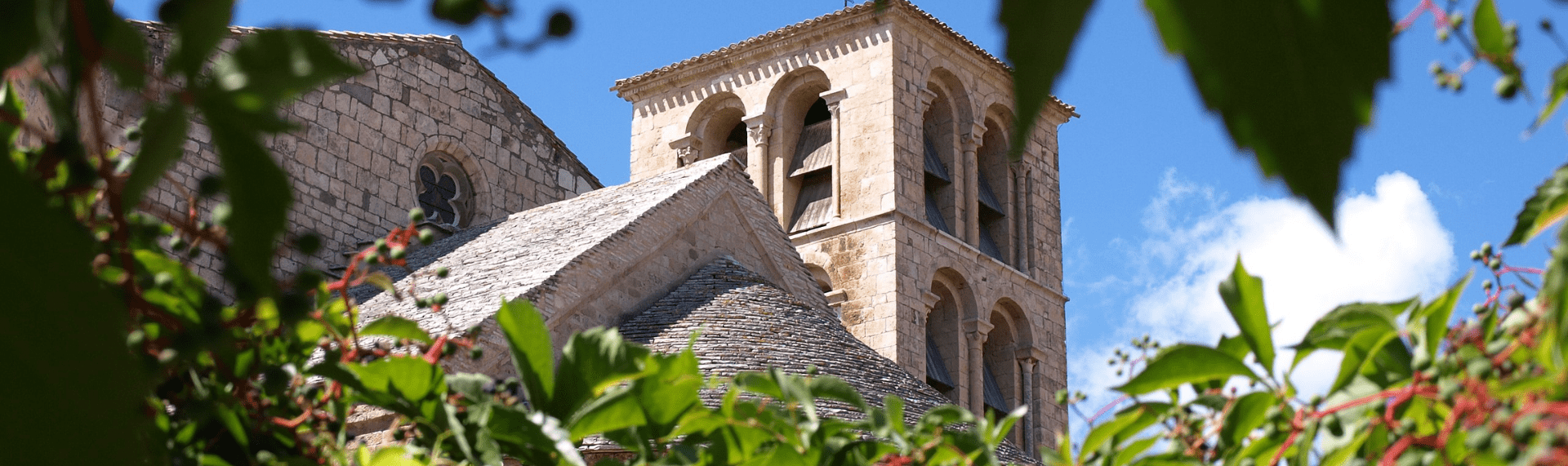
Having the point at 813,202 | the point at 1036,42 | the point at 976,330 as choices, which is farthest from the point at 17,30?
the point at 813,202

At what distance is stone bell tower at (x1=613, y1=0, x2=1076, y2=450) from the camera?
21016 mm

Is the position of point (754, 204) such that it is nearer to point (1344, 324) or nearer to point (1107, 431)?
point (1107, 431)

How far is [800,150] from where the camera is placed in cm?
2283

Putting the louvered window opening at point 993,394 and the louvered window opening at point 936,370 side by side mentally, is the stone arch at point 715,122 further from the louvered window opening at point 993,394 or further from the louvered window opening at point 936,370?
the louvered window opening at point 993,394

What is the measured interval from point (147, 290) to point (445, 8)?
3.43ft

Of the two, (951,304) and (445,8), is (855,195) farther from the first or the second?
(445,8)

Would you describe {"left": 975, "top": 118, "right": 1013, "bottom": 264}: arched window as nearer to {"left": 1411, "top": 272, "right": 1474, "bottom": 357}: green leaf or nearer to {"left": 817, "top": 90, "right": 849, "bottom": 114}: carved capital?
{"left": 817, "top": 90, "right": 849, "bottom": 114}: carved capital

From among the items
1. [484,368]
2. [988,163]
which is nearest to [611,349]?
[484,368]

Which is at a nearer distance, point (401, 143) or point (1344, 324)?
point (1344, 324)

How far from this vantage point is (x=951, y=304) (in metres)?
22.1

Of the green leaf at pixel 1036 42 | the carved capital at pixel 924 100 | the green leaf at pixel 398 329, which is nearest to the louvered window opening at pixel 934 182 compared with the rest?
the carved capital at pixel 924 100

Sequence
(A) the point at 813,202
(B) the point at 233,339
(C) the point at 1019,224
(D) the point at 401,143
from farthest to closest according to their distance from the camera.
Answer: (C) the point at 1019,224, (A) the point at 813,202, (D) the point at 401,143, (B) the point at 233,339

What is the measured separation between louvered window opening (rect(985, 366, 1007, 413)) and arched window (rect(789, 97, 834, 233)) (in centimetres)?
355

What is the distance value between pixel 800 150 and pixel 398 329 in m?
20.5
